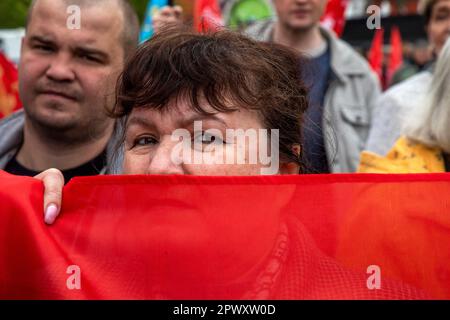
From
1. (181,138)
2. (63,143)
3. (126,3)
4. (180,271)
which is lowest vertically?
(180,271)

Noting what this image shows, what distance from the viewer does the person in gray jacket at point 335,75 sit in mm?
3986

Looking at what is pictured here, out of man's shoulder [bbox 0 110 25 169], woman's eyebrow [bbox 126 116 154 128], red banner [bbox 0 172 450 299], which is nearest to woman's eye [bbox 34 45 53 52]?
man's shoulder [bbox 0 110 25 169]

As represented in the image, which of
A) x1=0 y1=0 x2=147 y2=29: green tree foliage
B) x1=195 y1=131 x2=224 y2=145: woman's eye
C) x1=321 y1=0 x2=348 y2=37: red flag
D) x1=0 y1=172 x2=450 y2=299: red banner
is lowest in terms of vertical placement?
x1=0 y1=172 x2=450 y2=299: red banner

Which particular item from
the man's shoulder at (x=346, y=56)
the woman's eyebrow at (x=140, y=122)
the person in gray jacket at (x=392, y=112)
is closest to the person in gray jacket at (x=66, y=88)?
the woman's eyebrow at (x=140, y=122)

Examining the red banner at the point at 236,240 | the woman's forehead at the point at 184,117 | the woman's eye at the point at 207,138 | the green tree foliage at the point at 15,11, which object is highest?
the green tree foliage at the point at 15,11

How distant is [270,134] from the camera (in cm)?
205

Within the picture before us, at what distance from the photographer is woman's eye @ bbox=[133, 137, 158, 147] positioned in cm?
195

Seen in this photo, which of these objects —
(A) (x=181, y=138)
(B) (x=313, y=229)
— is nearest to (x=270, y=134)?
(A) (x=181, y=138)

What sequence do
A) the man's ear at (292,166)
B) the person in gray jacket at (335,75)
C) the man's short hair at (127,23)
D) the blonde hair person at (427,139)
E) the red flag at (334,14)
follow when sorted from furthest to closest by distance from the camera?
1. the red flag at (334,14)
2. the person in gray jacket at (335,75)
3. the man's short hair at (127,23)
4. the blonde hair person at (427,139)
5. the man's ear at (292,166)

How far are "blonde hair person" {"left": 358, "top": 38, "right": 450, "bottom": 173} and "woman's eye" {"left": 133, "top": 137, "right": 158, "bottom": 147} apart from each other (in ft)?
4.00

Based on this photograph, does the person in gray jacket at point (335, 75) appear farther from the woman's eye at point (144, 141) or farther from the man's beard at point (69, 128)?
the woman's eye at point (144, 141)

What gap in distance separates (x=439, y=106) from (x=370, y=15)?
1169 mm

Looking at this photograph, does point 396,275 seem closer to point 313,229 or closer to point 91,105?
point 313,229

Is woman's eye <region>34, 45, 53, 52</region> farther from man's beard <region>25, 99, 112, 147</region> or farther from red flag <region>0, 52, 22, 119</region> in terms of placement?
→ red flag <region>0, 52, 22, 119</region>
